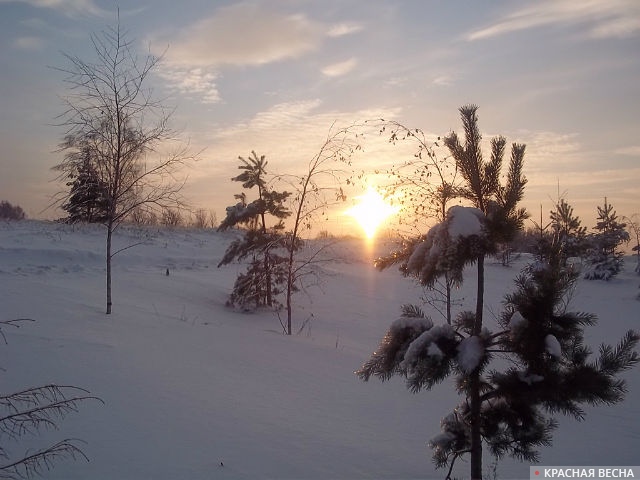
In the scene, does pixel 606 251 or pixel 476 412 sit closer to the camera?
pixel 476 412

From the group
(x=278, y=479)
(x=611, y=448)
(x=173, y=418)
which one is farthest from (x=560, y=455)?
(x=173, y=418)

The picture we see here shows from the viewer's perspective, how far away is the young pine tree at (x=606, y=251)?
1500 inches

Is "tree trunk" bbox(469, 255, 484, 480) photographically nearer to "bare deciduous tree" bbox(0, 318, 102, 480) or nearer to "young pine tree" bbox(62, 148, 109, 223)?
"bare deciduous tree" bbox(0, 318, 102, 480)

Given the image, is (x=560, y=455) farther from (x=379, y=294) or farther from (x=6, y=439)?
(x=379, y=294)

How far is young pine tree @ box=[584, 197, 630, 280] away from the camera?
3809 centimetres

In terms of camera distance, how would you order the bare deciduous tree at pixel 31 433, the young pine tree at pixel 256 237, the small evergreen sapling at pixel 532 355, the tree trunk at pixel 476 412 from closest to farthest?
the small evergreen sapling at pixel 532 355, the tree trunk at pixel 476 412, the bare deciduous tree at pixel 31 433, the young pine tree at pixel 256 237

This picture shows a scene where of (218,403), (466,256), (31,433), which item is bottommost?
(218,403)

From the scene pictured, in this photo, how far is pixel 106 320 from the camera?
40.1 feet

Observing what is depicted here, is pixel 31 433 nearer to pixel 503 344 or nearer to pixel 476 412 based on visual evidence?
pixel 476 412

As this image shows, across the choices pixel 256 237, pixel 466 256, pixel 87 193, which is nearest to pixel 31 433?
pixel 466 256

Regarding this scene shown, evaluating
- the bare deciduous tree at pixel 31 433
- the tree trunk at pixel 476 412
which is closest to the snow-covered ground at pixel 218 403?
the bare deciduous tree at pixel 31 433

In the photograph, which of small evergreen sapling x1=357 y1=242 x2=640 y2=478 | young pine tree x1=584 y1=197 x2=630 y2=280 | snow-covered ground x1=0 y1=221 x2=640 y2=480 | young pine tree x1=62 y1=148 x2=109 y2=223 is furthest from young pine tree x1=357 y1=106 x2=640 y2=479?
young pine tree x1=584 y1=197 x2=630 y2=280

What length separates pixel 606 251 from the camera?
39.9m

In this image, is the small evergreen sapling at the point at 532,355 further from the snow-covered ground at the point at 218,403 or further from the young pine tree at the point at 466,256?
the snow-covered ground at the point at 218,403
